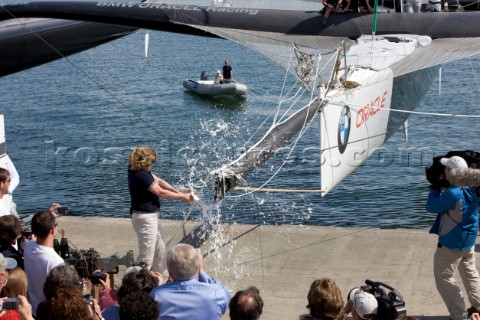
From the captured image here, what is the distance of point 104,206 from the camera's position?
16250mm

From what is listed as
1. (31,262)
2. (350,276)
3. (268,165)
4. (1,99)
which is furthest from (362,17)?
(1,99)

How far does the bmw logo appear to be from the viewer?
10.2 m

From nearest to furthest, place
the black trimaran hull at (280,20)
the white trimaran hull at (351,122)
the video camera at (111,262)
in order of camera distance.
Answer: the video camera at (111,262) < the white trimaran hull at (351,122) < the black trimaran hull at (280,20)

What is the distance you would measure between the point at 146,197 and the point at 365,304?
A: 11.3 ft

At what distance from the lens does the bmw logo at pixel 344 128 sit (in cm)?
1024

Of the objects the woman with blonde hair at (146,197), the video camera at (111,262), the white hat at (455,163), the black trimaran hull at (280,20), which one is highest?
the black trimaran hull at (280,20)

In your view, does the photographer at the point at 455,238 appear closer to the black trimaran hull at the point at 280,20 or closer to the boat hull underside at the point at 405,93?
the boat hull underside at the point at 405,93

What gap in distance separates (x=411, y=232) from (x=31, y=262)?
541cm

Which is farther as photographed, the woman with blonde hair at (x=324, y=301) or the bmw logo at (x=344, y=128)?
the bmw logo at (x=344, y=128)

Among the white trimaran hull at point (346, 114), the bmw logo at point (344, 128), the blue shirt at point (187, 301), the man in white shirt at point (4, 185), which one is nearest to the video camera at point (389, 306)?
the blue shirt at point (187, 301)

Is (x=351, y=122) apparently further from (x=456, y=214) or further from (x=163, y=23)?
(x=163, y=23)

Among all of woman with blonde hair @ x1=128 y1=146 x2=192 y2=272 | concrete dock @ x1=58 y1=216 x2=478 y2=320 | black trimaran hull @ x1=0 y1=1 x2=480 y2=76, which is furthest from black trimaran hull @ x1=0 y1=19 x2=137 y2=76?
woman with blonde hair @ x1=128 y1=146 x2=192 y2=272

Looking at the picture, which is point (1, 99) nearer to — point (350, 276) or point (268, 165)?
point (268, 165)

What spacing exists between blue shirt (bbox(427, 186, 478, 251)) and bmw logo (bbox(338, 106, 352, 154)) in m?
3.06
